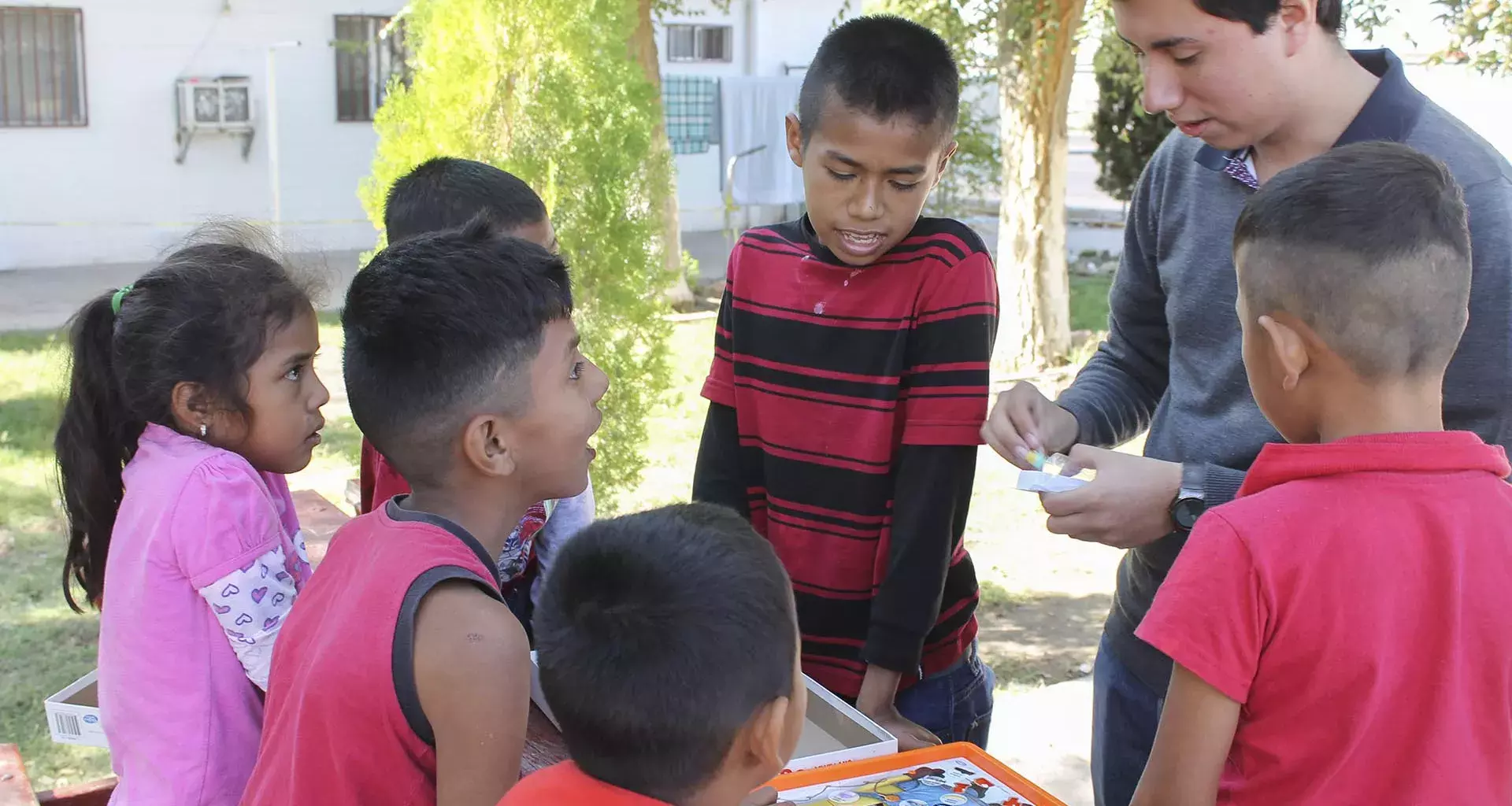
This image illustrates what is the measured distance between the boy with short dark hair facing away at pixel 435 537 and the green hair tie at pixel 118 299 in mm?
604

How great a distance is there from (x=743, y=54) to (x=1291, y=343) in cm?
1546

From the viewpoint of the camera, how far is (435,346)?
1.70 metres

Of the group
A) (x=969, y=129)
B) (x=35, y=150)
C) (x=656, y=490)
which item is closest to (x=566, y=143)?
(x=656, y=490)

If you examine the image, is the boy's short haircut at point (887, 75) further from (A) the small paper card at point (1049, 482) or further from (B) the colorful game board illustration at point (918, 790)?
(B) the colorful game board illustration at point (918, 790)

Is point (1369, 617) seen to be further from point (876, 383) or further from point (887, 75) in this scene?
point (887, 75)

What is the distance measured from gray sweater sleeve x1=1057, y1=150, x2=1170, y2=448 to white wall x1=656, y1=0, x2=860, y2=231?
45.1ft

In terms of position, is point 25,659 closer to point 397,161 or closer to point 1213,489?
point 397,161

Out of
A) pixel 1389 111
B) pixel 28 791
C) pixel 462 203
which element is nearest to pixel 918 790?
pixel 1389 111

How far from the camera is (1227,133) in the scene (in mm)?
1863

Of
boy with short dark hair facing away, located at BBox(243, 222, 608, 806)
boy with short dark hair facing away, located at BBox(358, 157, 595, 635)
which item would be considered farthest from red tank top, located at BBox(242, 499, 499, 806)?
boy with short dark hair facing away, located at BBox(358, 157, 595, 635)

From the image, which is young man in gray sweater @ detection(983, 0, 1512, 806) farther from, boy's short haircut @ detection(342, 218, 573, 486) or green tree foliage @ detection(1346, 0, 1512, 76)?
green tree foliage @ detection(1346, 0, 1512, 76)

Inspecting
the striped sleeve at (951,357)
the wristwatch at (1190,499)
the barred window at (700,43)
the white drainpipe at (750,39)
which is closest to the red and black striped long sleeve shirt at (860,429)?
the striped sleeve at (951,357)

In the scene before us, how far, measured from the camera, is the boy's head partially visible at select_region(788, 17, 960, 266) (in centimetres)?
212

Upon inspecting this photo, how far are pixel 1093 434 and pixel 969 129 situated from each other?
733cm
